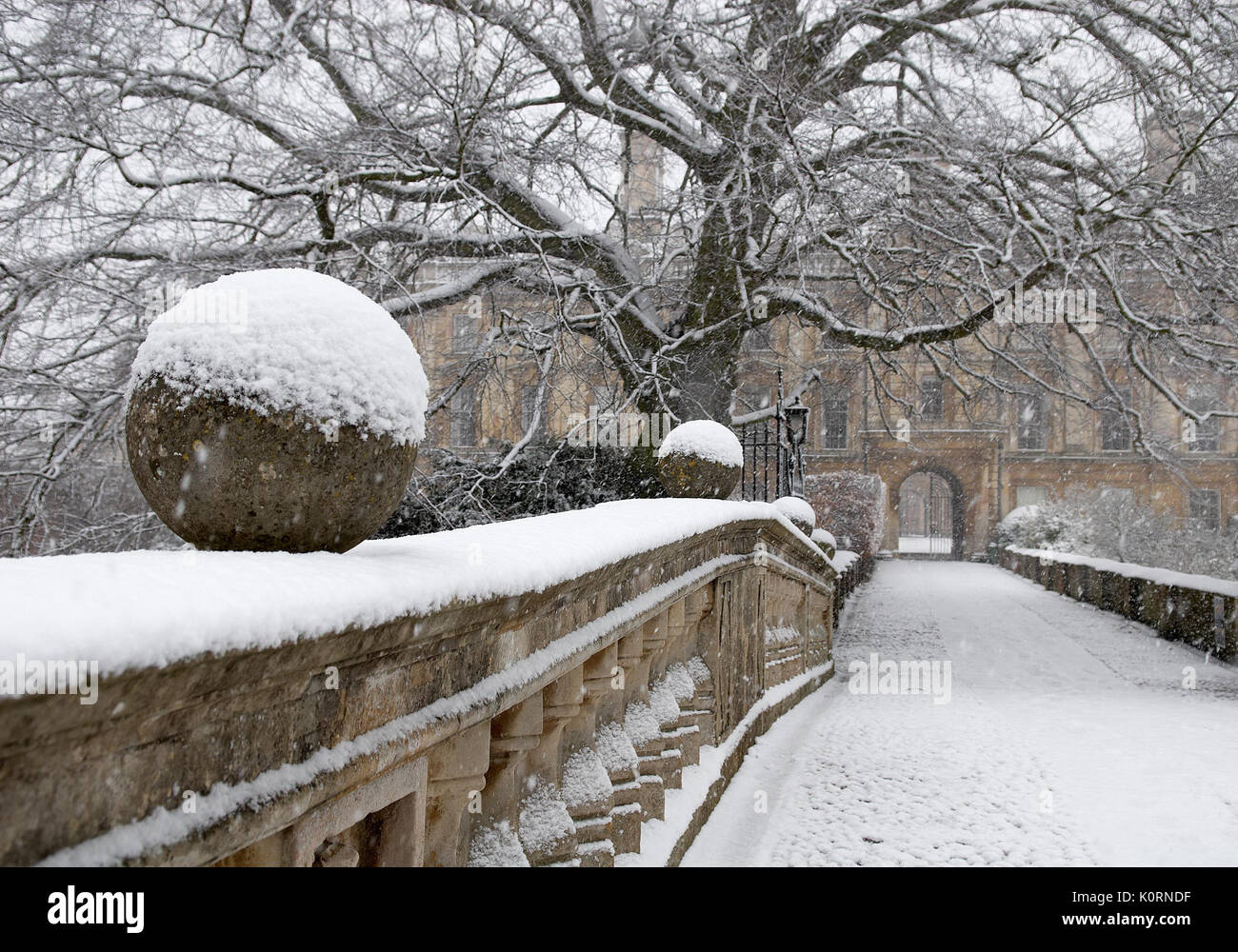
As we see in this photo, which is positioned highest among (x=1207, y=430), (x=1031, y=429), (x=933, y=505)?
(x=1031, y=429)

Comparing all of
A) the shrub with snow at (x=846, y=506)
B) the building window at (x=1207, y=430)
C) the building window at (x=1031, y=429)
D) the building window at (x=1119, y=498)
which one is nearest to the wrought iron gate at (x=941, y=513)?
the building window at (x=1031, y=429)

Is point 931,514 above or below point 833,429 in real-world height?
below

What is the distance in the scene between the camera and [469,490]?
29.3 ft

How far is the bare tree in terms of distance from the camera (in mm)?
8352

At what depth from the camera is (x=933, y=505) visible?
4862 centimetres

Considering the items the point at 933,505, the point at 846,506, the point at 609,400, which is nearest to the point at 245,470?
the point at 609,400

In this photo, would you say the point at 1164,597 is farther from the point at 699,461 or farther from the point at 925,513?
the point at 925,513

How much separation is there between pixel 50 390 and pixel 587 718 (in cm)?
761

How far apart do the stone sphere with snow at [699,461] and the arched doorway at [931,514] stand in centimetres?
3192

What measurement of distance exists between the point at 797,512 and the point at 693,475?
396 centimetres

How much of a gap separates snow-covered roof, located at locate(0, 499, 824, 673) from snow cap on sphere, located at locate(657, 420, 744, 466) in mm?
4491

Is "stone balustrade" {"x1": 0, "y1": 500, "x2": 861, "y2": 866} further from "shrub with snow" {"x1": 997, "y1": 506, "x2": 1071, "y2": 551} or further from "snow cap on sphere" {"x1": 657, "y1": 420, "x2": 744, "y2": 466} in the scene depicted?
"shrub with snow" {"x1": 997, "y1": 506, "x2": 1071, "y2": 551}
